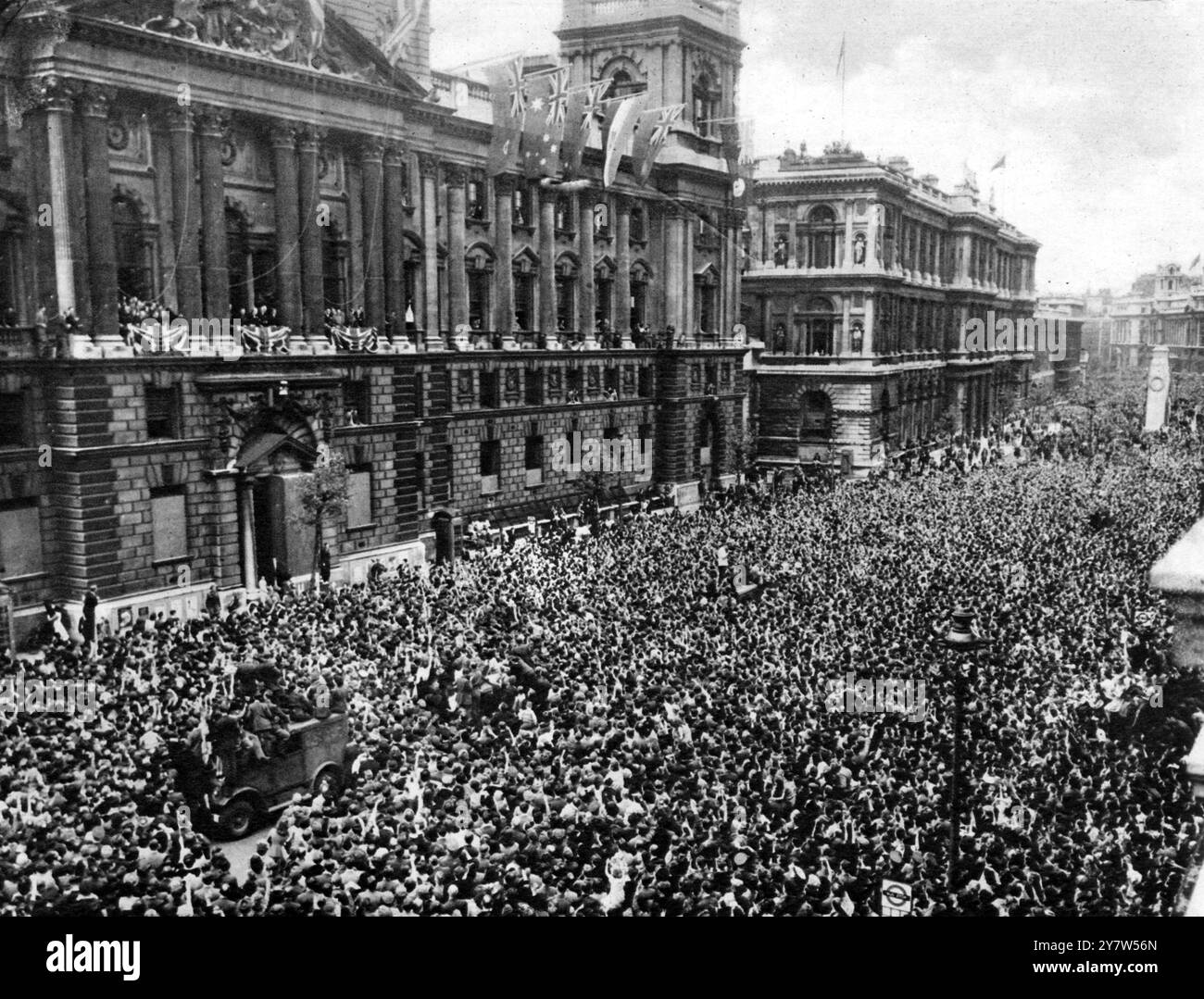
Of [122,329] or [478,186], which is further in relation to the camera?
[478,186]

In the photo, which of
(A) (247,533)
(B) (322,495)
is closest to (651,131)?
(B) (322,495)

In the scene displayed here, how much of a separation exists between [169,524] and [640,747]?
67.4ft

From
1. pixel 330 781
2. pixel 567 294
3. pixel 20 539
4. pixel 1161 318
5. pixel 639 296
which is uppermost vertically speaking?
pixel 639 296

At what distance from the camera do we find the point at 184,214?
34.2 m

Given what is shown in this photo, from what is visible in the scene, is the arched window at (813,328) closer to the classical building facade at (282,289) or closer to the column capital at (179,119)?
the classical building facade at (282,289)

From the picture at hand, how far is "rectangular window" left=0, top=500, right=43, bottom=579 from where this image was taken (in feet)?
98.9

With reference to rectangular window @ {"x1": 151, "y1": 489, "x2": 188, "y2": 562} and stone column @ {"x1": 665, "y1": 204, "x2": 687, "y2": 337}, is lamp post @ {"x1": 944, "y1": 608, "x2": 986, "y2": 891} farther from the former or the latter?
stone column @ {"x1": 665, "y1": 204, "x2": 687, "y2": 337}

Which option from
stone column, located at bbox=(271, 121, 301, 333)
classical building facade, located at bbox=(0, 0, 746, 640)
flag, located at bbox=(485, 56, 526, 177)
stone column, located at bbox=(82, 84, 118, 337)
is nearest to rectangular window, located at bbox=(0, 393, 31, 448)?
classical building facade, located at bbox=(0, 0, 746, 640)

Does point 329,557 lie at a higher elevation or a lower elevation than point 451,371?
lower

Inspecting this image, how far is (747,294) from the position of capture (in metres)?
72.8

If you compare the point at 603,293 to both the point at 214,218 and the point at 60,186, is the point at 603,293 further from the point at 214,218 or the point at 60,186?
the point at 60,186
